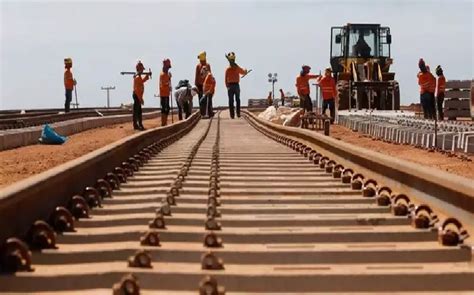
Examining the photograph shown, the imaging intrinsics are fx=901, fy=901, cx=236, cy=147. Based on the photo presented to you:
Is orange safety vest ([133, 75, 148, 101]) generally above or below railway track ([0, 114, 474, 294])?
above

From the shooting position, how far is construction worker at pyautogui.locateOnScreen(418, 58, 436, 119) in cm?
2589

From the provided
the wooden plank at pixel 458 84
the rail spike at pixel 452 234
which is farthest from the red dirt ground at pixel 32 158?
the wooden plank at pixel 458 84

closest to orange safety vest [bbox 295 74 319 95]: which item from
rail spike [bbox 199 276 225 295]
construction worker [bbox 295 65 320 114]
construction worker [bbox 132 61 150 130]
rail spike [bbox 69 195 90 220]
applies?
construction worker [bbox 295 65 320 114]

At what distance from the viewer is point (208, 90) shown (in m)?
31.2

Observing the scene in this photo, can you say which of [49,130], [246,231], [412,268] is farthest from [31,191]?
[49,130]

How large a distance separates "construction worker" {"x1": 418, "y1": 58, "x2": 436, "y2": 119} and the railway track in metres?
18.7

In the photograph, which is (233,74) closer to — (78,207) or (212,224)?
(78,207)

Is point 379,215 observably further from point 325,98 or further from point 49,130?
point 325,98

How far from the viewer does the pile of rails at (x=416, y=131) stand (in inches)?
603

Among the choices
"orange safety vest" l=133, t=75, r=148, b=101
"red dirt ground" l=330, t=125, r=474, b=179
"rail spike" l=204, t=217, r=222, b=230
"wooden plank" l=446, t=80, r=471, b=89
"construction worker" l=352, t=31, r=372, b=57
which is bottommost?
"red dirt ground" l=330, t=125, r=474, b=179

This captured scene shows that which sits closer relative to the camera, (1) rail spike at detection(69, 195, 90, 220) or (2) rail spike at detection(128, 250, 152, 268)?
(2) rail spike at detection(128, 250, 152, 268)

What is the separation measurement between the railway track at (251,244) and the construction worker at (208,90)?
23.1 meters

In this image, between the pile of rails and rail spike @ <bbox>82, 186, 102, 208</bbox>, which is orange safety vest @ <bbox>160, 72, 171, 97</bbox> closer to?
the pile of rails

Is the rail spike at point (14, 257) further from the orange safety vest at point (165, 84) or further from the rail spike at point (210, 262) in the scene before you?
the orange safety vest at point (165, 84)
